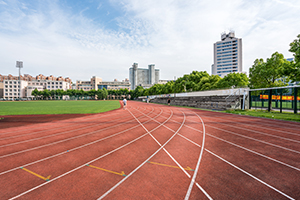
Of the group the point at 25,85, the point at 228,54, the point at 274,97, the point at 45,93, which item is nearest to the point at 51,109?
the point at 274,97

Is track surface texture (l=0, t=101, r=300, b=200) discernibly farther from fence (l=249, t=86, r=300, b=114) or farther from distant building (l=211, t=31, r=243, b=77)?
distant building (l=211, t=31, r=243, b=77)

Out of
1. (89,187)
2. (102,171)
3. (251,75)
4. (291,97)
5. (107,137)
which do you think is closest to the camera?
(89,187)

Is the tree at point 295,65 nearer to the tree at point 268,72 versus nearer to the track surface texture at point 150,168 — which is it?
the tree at point 268,72

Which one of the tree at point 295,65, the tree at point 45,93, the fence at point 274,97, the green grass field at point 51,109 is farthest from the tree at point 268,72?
the tree at point 45,93

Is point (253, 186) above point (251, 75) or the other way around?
the other way around

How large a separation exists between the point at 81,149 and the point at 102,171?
2502 millimetres

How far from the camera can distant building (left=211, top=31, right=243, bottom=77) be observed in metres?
106

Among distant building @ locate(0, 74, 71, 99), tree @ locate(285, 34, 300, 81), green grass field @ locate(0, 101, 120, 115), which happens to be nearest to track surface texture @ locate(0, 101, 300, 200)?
tree @ locate(285, 34, 300, 81)

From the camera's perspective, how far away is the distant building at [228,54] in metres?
106

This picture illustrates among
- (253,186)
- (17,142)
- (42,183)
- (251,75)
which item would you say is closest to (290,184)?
(253,186)

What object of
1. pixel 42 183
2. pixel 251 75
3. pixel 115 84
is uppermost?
pixel 115 84

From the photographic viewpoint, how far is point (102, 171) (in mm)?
4645

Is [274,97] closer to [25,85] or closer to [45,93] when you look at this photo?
[45,93]

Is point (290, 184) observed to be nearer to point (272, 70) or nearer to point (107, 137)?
point (107, 137)
